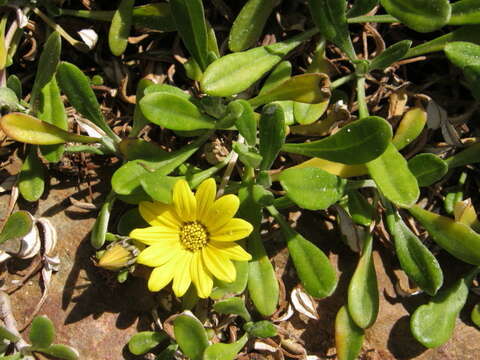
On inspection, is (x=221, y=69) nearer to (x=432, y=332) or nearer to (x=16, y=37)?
(x=16, y=37)

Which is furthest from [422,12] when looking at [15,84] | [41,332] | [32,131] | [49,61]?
[41,332]

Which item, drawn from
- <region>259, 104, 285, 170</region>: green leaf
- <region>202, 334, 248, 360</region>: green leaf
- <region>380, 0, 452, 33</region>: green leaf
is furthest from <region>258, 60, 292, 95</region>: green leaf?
<region>202, 334, 248, 360</region>: green leaf

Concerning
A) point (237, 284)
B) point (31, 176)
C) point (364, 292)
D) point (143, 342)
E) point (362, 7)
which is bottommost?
point (143, 342)

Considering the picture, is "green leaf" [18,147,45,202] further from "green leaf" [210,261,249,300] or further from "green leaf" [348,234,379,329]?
"green leaf" [348,234,379,329]

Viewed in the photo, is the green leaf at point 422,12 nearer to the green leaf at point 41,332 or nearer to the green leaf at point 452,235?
the green leaf at point 452,235

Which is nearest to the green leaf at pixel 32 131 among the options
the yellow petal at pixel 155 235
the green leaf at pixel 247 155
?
the yellow petal at pixel 155 235

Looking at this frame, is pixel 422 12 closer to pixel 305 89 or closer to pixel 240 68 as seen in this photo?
pixel 305 89
